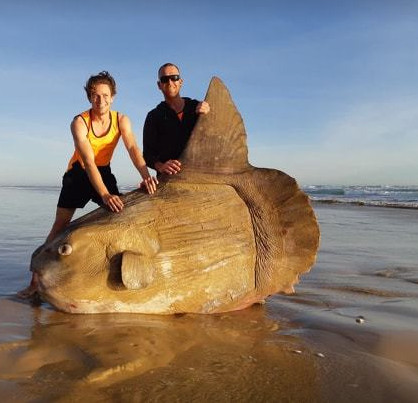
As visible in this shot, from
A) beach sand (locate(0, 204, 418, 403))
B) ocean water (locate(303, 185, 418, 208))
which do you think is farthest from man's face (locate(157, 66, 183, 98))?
ocean water (locate(303, 185, 418, 208))

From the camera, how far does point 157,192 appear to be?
393 cm

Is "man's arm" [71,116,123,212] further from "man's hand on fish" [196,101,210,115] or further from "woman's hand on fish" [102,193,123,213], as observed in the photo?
"man's hand on fish" [196,101,210,115]

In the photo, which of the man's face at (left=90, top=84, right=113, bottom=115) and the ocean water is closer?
the man's face at (left=90, top=84, right=113, bottom=115)

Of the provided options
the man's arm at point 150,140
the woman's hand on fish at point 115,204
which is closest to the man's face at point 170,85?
the man's arm at point 150,140

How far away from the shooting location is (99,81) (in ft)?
14.3

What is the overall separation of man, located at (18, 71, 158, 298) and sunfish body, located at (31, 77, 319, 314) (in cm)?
33

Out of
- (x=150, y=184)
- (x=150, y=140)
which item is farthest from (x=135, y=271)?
(x=150, y=140)

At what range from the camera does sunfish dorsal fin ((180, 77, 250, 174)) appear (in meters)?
4.18

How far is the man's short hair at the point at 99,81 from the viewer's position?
4.36 m

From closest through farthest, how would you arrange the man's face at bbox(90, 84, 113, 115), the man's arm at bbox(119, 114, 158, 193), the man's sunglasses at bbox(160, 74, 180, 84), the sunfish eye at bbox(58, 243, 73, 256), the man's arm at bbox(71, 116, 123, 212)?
1. the sunfish eye at bbox(58, 243, 73, 256)
2. the man's arm at bbox(71, 116, 123, 212)
3. the man's face at bbox(90, 84, 113, 115)
4. the man's arm at bbox(119, 114, 158, 193)
5. the man's sunglasses at bbox(160, 74, 180, 84)

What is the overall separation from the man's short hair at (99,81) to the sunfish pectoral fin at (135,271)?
71.0 inches

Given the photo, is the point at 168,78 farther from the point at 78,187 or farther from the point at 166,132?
the point at 78,187

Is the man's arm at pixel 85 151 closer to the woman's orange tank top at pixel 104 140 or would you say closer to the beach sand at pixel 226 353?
the woman's orange tank top at pixel 104 140

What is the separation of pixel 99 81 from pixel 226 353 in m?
2.88
